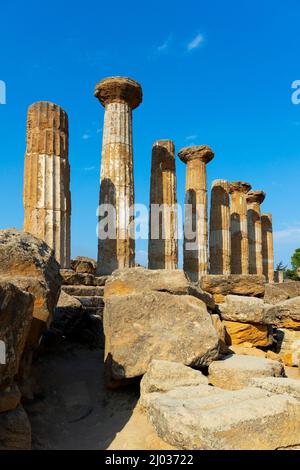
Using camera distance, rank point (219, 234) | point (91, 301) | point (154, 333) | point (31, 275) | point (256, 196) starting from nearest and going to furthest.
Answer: point (31, 275)
point (154, 333)
point (91, 301)
point (219, 234)
point (256, 196)

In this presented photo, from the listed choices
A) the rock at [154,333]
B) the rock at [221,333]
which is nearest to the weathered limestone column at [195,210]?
the rock at [221,333]

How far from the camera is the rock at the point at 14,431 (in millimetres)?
3906

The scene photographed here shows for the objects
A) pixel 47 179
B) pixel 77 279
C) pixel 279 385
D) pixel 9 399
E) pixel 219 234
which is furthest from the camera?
pixel 219 234

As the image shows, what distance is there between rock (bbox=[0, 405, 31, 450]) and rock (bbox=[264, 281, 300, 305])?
10.8 metres

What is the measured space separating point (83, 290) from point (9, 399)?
5754mm

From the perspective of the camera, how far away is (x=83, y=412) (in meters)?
5.40

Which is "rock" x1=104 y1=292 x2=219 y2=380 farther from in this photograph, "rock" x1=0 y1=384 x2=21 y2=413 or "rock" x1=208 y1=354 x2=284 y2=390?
"rock" x1=0 y1=384 x2=21 y2=413

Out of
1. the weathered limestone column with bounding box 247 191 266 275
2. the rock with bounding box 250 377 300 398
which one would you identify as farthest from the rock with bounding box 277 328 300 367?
Result: the weathered limestone column with bounding box 247 191 266 275

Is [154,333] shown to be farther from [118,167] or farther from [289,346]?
[118,167]

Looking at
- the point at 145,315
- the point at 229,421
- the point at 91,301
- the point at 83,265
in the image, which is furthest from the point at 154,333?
the point at 83,265

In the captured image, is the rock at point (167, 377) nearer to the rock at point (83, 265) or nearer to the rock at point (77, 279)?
the rock at point (77, 279)

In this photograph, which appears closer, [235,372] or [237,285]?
[235,372]

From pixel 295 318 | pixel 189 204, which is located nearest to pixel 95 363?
pixel 295 318

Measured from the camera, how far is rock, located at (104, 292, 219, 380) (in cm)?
560
